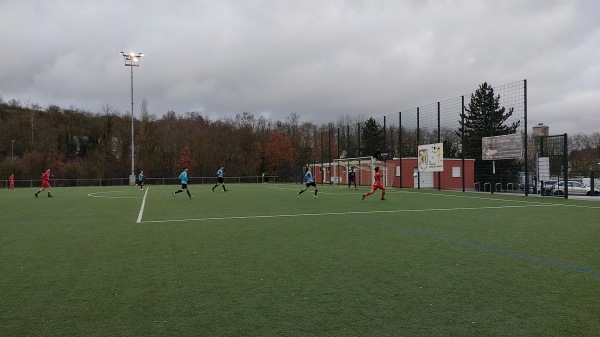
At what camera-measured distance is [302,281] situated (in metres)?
5.75

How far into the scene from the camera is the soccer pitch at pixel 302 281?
4.19 meters

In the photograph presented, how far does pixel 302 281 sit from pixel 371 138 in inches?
A: 1642

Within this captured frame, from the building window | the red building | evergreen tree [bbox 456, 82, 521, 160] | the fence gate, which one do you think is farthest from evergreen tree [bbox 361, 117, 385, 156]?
the fence gate

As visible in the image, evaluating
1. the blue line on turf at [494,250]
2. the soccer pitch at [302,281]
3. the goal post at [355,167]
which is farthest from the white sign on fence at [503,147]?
the blue line on turf at [494,250]

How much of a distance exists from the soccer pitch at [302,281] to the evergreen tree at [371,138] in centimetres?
3346

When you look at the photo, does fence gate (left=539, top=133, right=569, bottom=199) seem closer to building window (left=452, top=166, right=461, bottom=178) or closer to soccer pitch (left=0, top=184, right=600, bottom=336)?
soccer pitch (left=0, top=184, right=600, bottom=336)

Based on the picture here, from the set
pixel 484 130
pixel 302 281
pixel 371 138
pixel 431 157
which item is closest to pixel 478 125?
pixel 484 130

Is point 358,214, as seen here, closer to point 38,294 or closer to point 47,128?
point 38,294

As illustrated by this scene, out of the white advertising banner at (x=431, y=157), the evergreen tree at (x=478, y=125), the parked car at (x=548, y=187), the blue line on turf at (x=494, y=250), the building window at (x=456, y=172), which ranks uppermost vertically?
the evergreen tree at (x=478, y=125)

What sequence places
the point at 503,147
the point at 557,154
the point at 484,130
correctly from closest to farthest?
the point at 557,154 < the point at 503,147 < the point at 484,130

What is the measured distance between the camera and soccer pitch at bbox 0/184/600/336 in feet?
13.7

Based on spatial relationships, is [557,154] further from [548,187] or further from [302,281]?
[302,281]

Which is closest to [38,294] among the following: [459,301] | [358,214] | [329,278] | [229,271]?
[229,271]

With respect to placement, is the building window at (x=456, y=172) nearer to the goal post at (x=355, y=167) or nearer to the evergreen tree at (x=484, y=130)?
the goal post at (x=355, y=167)
